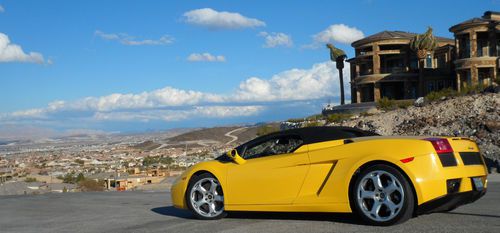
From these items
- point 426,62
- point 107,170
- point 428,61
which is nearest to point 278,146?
point 426,62

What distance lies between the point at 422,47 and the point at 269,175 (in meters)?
41.8

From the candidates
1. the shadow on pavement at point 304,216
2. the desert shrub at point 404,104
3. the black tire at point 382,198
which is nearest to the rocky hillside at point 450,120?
the desert shrub at point 404,104

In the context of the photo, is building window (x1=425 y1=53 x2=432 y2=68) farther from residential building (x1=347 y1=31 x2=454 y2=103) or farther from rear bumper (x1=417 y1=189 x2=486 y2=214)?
rear bumper (x1=417 y1=189 x2=486 y2=214)

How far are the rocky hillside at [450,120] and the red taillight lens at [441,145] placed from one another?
1423cm

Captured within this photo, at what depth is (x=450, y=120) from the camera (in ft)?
95.5

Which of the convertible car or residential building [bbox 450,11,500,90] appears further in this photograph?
residential building [bbox 450,11,500,90]

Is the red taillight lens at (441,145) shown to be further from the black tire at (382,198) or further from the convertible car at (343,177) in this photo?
the black tire at (382,198)

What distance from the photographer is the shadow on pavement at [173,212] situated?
9.06m

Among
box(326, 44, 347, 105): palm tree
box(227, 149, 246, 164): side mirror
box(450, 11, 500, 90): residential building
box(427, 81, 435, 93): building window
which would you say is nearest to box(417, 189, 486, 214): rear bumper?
box(227, 149, 246, 164): side mirror

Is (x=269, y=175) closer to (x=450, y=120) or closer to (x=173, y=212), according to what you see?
(x=173, y=212)

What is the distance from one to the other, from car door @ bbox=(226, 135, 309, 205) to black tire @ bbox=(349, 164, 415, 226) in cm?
81

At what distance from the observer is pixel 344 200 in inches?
276

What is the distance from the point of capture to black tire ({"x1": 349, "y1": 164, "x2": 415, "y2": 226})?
649 cm

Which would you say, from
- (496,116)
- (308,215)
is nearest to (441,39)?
(496,116)
